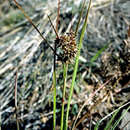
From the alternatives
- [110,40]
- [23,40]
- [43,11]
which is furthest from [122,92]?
[43,11]

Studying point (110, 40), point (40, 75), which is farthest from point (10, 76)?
point (110, 40)

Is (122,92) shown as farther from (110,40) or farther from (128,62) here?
(110,40)

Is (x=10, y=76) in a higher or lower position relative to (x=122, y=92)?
higher

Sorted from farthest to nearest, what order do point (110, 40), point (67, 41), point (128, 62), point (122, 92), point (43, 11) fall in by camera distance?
point (43, 11) < point (110, 40) < point (122, 92) < point (128, 62) < point (67, 41)

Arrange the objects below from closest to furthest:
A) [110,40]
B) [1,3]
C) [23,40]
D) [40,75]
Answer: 1. [40,75]
2. [110,40]
3. [23,40]
4. [1,3]

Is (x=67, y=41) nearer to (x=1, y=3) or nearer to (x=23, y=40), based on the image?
(x=23, y=40)

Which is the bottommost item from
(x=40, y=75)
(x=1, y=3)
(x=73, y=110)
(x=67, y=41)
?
(x=73, y=110)

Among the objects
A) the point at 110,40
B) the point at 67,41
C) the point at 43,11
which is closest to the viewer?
the point at 67,41

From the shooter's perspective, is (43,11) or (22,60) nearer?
(22,60)

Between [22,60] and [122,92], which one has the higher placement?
[22,60]
